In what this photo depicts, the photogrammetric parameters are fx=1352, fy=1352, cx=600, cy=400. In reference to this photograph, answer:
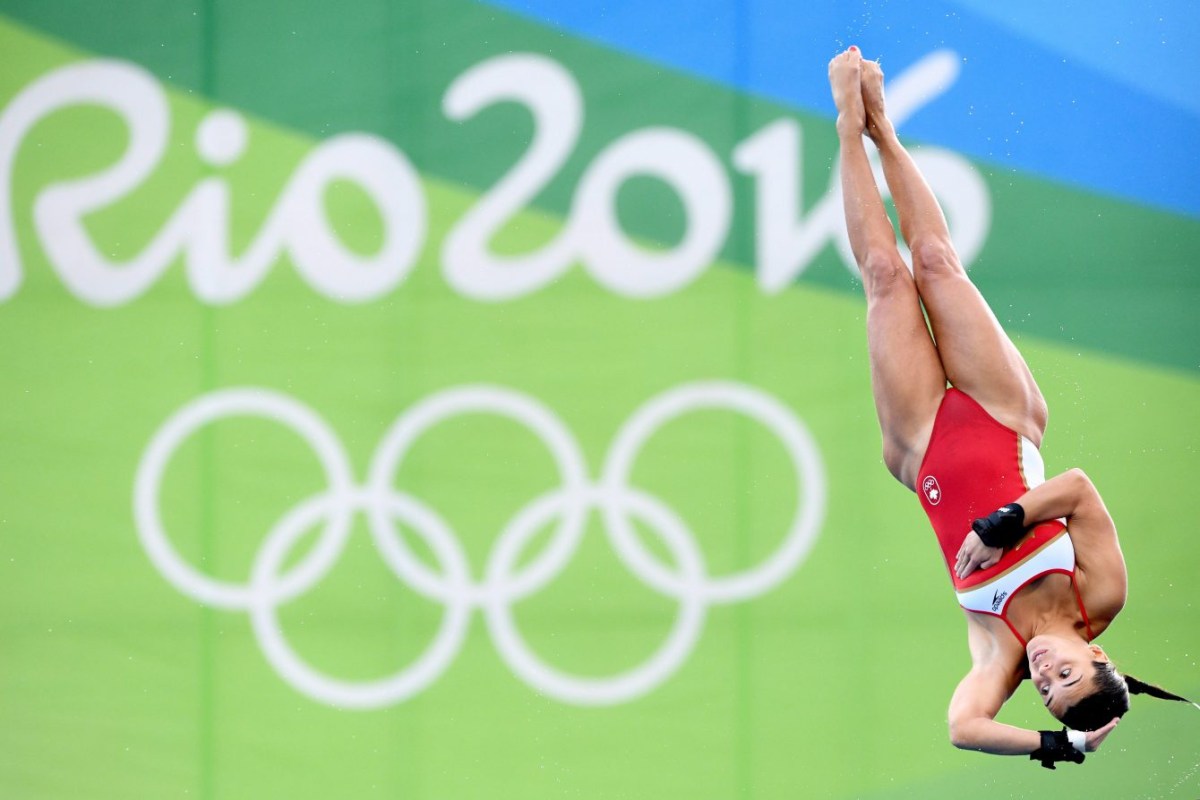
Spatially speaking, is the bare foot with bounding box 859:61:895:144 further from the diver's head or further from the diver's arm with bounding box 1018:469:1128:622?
the diver's head

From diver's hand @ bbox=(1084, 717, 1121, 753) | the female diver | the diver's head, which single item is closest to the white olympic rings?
the female diver

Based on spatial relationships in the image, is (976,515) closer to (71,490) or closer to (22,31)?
(71,490)

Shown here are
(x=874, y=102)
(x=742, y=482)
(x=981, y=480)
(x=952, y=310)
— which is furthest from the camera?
(x=742, y=482)

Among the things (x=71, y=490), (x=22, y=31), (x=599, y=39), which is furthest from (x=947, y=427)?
(x=22, y=31)

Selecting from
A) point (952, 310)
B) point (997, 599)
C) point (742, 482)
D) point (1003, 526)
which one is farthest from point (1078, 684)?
point (742, 482)

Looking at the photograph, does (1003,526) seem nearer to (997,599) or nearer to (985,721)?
(997,599)

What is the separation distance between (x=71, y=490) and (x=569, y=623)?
75.6 inches

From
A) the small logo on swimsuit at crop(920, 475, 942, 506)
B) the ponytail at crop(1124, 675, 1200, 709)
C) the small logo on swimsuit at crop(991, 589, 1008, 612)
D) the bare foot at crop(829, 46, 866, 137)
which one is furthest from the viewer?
the bare foot at crop(829, 46, 866, 137)

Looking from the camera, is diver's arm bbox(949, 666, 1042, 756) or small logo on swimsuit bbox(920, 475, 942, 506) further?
small logo on swimsuit bbox(920, 475, 942, 506)

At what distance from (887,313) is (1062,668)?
108 cm

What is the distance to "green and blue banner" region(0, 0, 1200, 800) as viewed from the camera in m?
4.88

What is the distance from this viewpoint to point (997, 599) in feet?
11.9

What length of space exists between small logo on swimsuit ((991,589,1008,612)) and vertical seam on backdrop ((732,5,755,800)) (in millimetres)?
1352

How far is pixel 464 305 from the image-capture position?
4.94 metres
